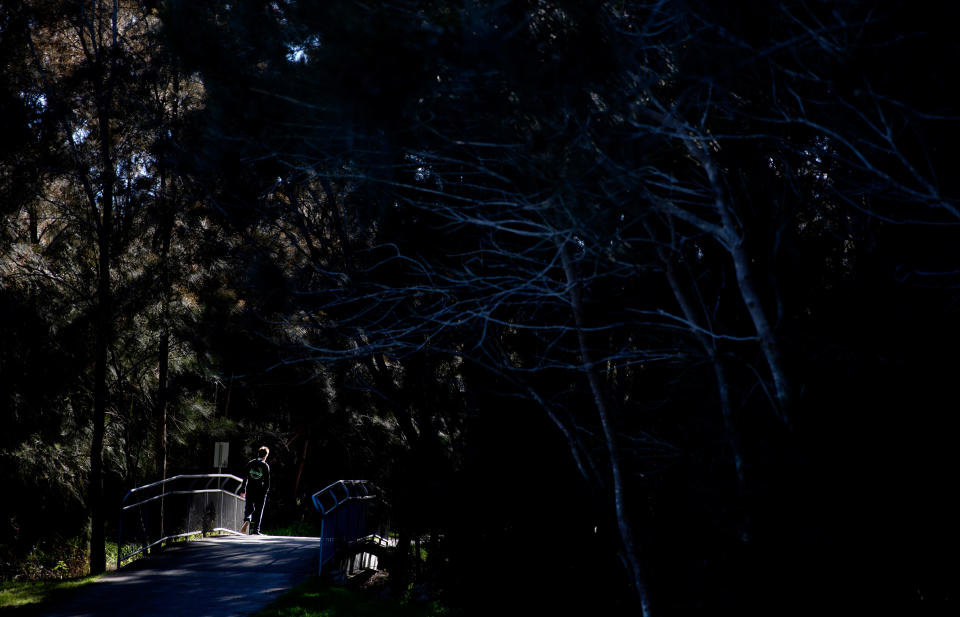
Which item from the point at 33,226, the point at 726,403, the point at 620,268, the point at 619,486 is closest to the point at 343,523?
the point at 619,486

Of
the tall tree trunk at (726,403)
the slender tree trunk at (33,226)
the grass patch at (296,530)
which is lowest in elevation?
the grass patch at (296,530)

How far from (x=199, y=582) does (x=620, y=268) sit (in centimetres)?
726

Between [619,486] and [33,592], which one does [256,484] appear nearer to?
[33,592]

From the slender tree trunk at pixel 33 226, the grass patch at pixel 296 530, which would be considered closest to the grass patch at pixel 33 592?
the slender tree trunk at pixel 33 226

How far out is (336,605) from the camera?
9.43m

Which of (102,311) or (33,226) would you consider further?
(33,226)

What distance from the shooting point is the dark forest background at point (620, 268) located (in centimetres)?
508

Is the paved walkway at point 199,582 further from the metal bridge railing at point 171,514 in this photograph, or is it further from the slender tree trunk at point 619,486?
the slender tree trunk at point 619,486

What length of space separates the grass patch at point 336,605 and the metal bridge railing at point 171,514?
3.21 metres

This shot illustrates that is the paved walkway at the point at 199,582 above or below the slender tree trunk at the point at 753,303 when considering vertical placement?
below

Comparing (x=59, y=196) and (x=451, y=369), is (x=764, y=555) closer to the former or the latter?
(x=451, y=369)

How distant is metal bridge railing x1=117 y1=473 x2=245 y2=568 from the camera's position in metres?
12.2

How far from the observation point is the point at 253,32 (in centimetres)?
665

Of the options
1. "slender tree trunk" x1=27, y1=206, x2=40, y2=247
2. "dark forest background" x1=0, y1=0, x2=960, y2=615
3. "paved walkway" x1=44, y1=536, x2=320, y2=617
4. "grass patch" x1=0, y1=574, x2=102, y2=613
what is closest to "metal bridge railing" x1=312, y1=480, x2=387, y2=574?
"paved walkway" x1=44, y1=536, x2=320, y2=617
